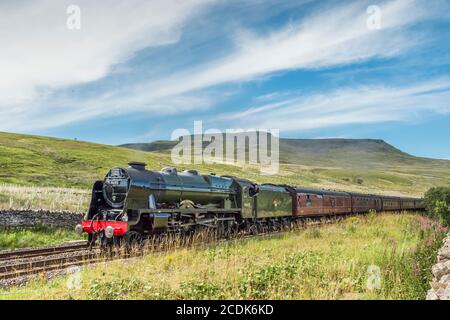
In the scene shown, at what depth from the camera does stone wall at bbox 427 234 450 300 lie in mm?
8476

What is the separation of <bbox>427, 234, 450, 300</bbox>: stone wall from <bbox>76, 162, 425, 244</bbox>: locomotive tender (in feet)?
34.1

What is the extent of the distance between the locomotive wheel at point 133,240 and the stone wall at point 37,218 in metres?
9.26

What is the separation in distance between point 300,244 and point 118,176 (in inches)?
330

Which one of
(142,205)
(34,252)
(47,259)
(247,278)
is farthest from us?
(34,252)

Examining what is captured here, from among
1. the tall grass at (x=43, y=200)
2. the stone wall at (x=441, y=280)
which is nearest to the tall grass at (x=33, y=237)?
the tall grass at (x=43, y=200)

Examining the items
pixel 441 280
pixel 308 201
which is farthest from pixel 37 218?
pixel 441 280

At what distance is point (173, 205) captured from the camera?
20.0 meters

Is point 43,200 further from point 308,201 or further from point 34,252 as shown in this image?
point 308,201

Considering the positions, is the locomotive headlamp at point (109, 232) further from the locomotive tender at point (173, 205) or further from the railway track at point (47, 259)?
the railway track at point (47, 259)

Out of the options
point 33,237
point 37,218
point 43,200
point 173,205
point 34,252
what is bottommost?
point 33,237

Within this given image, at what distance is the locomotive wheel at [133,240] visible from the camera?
16.7 metres

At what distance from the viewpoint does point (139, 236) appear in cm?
1745

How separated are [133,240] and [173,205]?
342 centimetres
